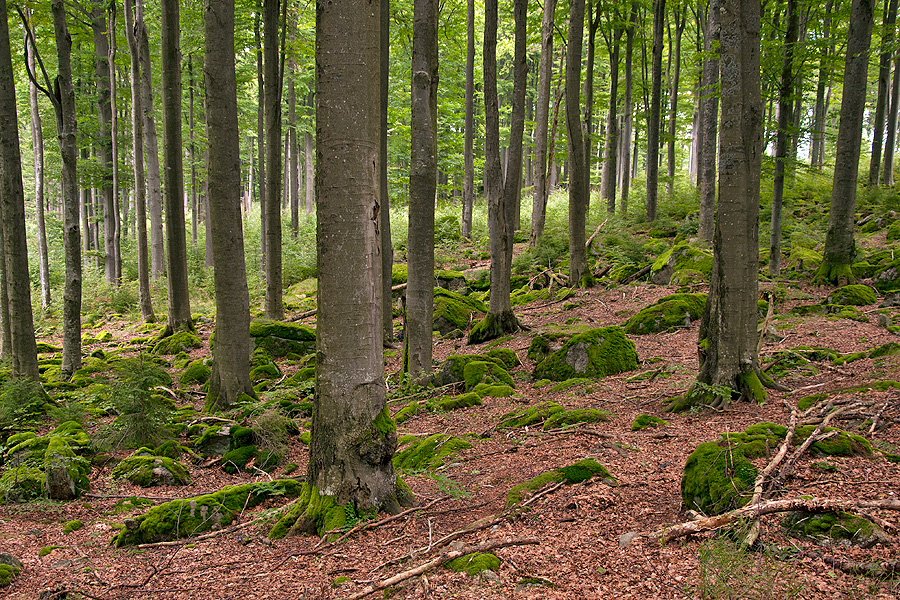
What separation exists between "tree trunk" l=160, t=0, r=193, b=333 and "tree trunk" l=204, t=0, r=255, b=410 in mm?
3491

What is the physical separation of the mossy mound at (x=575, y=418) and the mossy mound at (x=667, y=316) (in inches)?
174

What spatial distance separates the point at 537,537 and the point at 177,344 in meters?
11.1

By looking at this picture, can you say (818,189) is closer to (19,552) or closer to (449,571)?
(449,571)

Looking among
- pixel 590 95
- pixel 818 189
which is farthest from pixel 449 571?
pixel 818 189

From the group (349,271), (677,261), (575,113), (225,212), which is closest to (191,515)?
(349,271)

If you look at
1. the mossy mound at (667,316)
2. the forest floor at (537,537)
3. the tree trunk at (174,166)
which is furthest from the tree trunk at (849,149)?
the tree trunk at (174,166)

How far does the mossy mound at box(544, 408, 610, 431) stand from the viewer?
20.6ft

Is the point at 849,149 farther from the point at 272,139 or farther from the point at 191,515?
the point at 191,515

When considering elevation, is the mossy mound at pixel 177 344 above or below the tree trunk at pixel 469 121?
below

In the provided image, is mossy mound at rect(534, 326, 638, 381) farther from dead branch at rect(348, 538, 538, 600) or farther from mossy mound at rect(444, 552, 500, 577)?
mossy mound at rect(444, 552, 500, 577)

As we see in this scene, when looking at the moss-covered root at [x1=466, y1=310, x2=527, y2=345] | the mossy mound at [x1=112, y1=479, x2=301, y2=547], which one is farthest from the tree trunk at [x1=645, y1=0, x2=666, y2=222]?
the mossy mound at [x1=112, y1=479, x2=301, y2=547]

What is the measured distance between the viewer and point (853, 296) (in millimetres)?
10188

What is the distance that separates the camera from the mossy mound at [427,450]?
5.86 meters

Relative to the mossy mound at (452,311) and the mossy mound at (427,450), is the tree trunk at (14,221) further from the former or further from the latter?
the mossy mound at (452,311)
